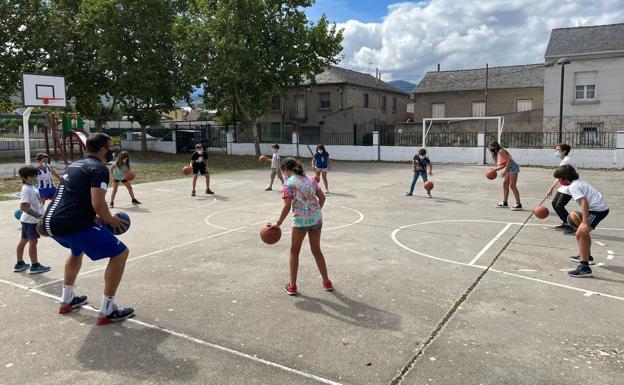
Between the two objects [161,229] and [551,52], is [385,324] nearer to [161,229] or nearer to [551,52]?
[161,229]

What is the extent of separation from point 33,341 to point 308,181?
3437mm

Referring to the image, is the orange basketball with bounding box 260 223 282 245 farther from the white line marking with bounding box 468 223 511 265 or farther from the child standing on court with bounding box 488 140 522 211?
the child standing on court with bounding box 488 140 522 211

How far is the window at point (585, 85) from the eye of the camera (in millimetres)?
32375

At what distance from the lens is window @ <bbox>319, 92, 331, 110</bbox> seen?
Answer: 44.6 metres

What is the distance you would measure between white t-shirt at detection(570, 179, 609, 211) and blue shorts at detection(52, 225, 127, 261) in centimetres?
602

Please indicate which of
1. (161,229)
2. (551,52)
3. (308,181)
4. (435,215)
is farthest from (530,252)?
(551,52)

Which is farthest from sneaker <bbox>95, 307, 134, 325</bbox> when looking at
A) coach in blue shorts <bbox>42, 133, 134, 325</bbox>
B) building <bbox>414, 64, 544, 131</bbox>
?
building <bbox>414, 64, 544, 131</bbox>

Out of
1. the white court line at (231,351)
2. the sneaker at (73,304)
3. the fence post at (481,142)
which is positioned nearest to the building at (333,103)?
the fence post at (481,142)

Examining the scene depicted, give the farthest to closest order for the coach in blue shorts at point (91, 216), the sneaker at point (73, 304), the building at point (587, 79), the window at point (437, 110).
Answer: the window at point (437, 110) < the building at point (587, 79) < the sneaker at point (73, 304) < the coach in blue shorts at point (91, 216)

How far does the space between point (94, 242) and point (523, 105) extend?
4420cm

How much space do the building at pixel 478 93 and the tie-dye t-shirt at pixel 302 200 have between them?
36176mm

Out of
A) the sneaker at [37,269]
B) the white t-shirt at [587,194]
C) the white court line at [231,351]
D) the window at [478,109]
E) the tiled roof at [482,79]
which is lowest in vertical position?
the white court line at [231,351]

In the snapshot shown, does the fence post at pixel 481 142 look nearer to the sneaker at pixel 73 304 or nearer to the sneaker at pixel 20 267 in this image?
the sneaker at pixel 20 267

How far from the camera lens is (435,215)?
37.9 feet
